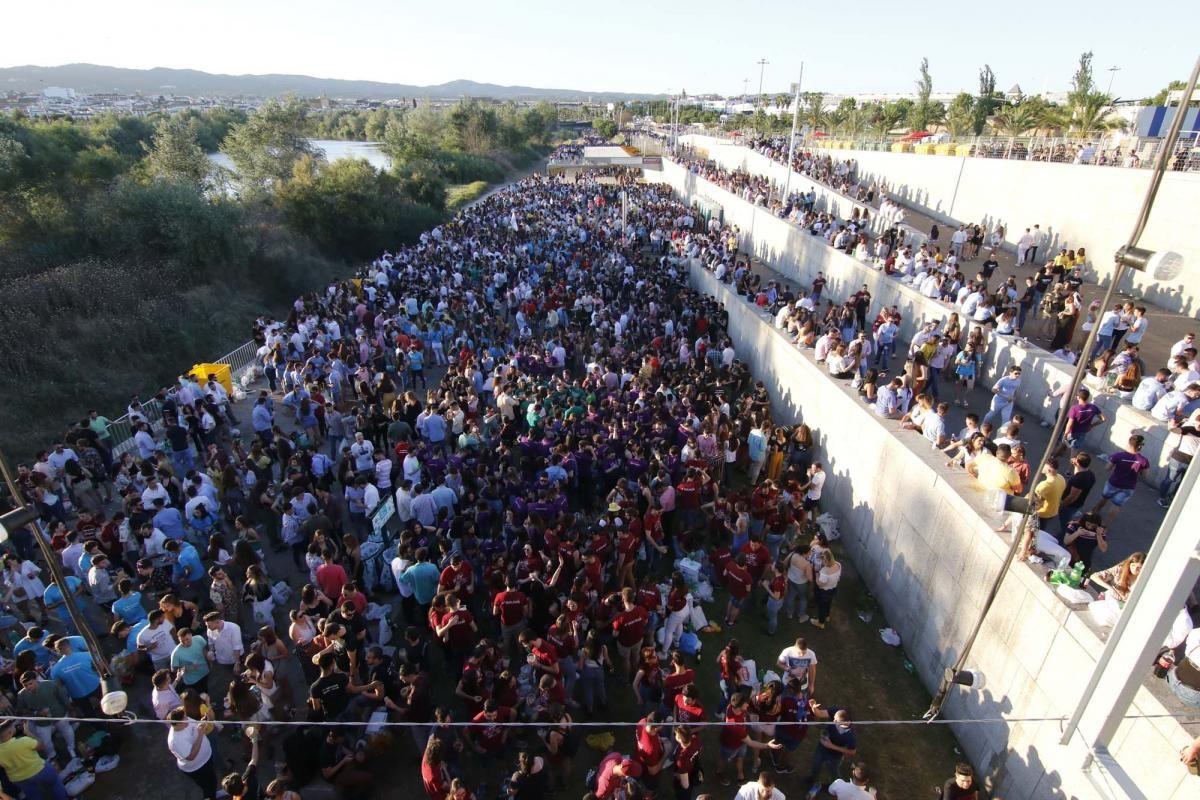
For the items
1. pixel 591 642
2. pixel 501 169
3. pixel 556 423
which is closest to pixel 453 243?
pixel 556 423

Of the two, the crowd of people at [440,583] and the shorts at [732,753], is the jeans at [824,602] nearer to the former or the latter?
the crowd of people at [440,583]

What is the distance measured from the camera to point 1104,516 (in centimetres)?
714

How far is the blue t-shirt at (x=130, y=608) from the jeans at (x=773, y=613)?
22.4 ft

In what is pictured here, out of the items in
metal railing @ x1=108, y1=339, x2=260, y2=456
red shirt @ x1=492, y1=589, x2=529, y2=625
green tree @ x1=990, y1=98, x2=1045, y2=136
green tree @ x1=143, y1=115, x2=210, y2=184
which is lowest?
metal railing @ x1=108, y1=339, x2=260, y2=456

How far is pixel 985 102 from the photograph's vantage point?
37562mm

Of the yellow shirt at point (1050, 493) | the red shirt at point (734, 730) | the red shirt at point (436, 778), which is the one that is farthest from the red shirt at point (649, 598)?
the yellow shirt at point (1050, 493)

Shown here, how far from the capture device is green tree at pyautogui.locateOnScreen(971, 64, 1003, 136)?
36.6 meters

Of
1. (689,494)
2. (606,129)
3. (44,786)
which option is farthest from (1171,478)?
(606,129)

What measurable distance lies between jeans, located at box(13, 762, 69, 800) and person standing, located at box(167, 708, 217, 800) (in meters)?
0.94

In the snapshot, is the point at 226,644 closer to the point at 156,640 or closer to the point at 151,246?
the point at 156,640

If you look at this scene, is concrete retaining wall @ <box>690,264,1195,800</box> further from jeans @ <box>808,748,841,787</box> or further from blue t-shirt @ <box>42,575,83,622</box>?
blue t-shirt @ <box>42,575,83,622</box>

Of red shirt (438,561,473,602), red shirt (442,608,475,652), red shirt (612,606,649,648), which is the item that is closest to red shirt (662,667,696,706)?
red shirt (612,606,649,648)

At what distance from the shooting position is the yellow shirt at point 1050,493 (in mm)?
6137

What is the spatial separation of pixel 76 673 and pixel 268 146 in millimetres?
34688
